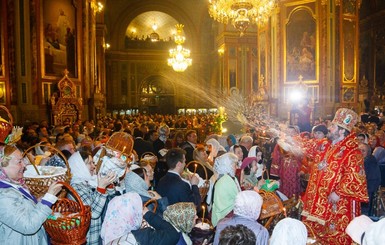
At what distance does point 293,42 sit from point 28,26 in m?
13.0

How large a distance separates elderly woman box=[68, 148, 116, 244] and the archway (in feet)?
113

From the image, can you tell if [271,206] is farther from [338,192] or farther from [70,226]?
[70,226]

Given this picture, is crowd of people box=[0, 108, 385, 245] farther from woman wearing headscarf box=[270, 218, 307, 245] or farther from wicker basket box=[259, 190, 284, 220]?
wicker basket box=[259, 190, 284, 220]

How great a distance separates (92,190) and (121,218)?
105cm

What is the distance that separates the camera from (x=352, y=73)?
1900 centimetres

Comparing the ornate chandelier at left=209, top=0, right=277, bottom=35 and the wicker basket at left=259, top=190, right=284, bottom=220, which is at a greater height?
the ornate chandelier at left=209, top=0, right=277, bottom=35

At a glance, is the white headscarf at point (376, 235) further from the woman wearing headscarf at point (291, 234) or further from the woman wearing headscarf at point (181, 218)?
the woman wearing headscarf at point (181, 218)

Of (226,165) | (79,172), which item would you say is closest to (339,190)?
(226,165)

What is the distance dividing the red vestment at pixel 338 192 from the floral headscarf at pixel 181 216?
1.81 metres

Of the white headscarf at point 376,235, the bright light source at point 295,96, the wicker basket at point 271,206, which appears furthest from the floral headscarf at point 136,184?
the bright light source at point 295,96

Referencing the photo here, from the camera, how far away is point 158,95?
38.3 meters

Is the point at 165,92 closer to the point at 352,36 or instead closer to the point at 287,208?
the point at 352,36

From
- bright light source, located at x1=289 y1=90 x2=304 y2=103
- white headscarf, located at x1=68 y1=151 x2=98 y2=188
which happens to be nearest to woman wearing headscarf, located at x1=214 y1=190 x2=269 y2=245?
white headscarf, located at x1=68 y1=151 x2=98 y2=188

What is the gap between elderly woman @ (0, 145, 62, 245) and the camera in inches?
98.9
